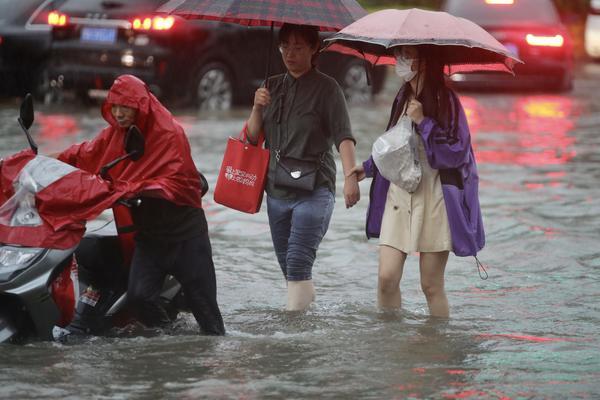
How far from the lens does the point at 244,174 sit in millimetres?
6703

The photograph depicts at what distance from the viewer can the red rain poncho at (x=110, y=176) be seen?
5.64 meters

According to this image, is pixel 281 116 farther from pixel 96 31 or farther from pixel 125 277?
pixel 96 31

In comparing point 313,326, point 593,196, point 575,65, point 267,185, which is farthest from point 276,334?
point 575,65

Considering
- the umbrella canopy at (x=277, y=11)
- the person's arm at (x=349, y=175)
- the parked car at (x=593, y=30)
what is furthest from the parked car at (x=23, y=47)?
the parked car at (x=593, y=30)

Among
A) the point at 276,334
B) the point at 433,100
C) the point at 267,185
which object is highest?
the point at 433,100

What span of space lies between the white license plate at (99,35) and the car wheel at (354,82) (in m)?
3.47

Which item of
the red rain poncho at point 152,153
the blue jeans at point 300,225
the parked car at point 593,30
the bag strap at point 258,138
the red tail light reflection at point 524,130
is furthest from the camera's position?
the parked car at point 593,30

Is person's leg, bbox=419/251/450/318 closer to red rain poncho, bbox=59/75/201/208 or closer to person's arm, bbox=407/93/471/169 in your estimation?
person's arm, bbox=407/93/471/169

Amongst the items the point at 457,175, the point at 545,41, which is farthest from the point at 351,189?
the point at 545,41

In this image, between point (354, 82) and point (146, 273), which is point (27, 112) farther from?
point (354, 82)

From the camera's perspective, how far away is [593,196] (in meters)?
11.0

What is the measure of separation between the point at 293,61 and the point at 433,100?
2.44 feet

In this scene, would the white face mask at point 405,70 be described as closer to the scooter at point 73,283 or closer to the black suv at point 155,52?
the scooter at point 73,283

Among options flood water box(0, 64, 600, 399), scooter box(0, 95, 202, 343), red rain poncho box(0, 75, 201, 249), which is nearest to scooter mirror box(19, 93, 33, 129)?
scooter box(0, 95, 202, 343)
